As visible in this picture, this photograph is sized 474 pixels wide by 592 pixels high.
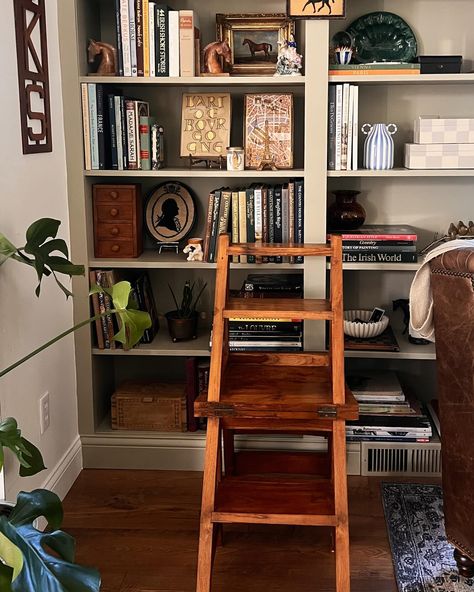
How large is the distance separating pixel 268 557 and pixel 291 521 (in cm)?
29

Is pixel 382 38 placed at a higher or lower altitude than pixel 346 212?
higher

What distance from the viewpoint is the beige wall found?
2246mm

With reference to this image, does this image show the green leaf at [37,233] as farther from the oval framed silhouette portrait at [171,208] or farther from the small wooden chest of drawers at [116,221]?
the oval framed silhouette portrait at [171,208]

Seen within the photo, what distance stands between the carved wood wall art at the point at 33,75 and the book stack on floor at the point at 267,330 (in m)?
0.86

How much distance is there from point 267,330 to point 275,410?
699 mm

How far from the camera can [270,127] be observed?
2.88 metres

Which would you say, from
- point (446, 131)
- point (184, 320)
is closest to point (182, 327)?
point (184, 320)

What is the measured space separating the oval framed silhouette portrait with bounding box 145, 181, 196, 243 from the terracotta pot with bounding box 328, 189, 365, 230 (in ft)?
1.74

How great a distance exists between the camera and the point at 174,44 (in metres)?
2.76

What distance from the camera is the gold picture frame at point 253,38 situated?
9.47 feet

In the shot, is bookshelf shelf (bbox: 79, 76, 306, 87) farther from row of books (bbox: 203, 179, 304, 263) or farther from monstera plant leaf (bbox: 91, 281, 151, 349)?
monstera plant leaf (bbox: 91, 281, 151, 349)

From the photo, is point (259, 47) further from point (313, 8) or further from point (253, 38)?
point (313, 8)

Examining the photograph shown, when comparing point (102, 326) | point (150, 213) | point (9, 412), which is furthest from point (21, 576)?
point (150, 213)

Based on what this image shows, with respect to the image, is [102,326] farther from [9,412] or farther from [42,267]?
[42,267]
